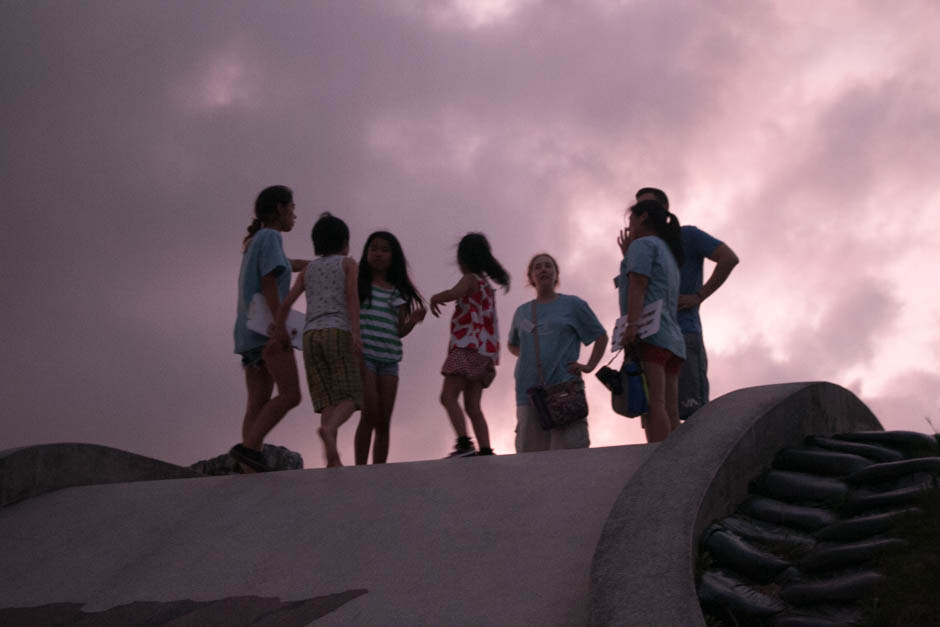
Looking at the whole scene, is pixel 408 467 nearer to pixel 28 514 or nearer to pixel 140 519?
pixel 140 519

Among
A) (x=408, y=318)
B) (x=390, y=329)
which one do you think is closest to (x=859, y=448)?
(x=390, y=329)

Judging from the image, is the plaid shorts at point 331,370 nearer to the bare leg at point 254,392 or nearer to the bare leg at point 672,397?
the bare leg at point 254,392

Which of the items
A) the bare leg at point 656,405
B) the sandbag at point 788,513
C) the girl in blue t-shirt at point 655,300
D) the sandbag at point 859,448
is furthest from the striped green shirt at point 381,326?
the sandbag at point 788,513

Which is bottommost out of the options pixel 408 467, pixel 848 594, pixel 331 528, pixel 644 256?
pixel 848 594

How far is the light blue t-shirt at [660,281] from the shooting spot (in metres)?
5.96

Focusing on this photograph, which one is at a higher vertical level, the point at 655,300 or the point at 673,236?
the point at 673,236

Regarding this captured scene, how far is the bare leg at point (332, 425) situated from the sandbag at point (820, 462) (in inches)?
111

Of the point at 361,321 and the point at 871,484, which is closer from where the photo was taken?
the point at 871,484

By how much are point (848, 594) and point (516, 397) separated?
4.12 m

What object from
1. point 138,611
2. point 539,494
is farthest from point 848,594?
point 138,611

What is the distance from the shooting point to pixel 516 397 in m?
7.52

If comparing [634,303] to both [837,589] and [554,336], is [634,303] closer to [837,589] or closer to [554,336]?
[554,336]

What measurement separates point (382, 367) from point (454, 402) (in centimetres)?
56

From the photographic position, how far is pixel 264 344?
683 cm
